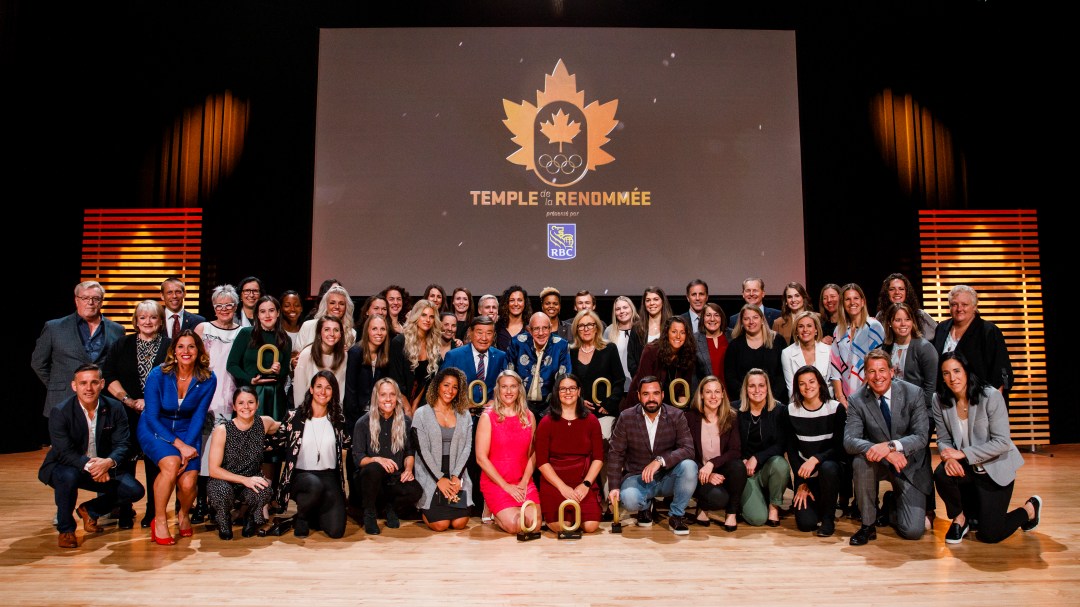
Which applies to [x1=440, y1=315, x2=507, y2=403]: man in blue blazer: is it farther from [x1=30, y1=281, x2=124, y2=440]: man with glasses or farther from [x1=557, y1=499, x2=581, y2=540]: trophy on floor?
[x1=30, y1=281, x2=124, y2=440]: man with glasses

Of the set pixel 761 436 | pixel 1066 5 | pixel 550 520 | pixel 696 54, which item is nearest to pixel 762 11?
pixel 696 54

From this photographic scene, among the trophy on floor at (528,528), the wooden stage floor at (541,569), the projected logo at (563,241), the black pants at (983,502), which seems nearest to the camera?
the wooden stage floor at (541,569)

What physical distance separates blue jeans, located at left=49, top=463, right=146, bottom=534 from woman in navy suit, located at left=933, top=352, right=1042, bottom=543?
178 inches

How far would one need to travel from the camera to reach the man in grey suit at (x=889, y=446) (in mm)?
3812

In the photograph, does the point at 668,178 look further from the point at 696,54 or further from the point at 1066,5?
the point at 1066,5

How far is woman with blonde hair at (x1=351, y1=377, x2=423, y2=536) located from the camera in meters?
4.11

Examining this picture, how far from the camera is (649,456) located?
4211 mm

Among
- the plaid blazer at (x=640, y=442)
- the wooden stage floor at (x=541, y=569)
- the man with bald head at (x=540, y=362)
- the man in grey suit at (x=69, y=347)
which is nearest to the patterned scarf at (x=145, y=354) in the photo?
the man in grey suit at (x=69, y=347)

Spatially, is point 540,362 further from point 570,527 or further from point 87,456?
point 87,456

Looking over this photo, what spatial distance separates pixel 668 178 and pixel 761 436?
346 cm

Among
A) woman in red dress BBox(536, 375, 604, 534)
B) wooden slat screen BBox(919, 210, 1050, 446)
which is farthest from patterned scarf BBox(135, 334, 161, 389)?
wooden slat screen BBox(919, 210, 1050, 446)

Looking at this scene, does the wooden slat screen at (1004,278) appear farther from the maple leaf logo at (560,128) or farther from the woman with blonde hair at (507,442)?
the woman with blonde hair at (507,442)

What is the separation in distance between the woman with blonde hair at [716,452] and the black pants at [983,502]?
1092 millimetres

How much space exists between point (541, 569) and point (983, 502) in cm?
237
